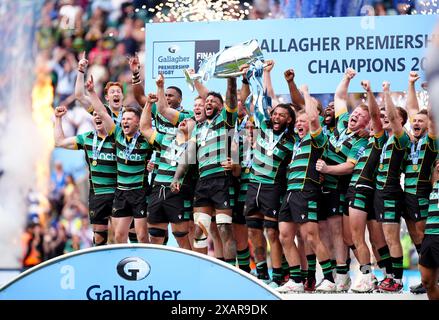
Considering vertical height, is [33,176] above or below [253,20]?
below

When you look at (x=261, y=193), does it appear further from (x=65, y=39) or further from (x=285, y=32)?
(x=65, y=39)

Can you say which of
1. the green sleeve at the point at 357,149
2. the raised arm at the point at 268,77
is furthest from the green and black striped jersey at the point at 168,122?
the green sleeve at the point at 357,149

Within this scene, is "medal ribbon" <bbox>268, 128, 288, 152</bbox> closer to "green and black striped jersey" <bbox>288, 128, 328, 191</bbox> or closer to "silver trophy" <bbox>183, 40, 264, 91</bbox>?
"green and black striped jersey" <bbox>288, 128, 328, 191</bbox>

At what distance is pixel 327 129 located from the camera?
6.86 meters

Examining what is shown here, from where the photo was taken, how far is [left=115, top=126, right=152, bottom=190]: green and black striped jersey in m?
6.93

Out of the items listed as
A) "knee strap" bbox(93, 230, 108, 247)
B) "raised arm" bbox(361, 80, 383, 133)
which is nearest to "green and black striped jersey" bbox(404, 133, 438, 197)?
"raised arm" bbox(361, 80, 383, 133)

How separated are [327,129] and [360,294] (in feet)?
4.71

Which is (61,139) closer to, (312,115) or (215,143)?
(215,143)

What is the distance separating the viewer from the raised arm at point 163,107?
22.2 feet

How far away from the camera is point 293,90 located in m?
6.91

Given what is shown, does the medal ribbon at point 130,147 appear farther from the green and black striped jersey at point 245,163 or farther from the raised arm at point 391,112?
the raised arm at point 391,112

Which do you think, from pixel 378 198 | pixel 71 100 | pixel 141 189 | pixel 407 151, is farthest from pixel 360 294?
pixel 71 100

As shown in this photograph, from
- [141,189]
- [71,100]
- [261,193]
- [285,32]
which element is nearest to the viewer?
[261,193]

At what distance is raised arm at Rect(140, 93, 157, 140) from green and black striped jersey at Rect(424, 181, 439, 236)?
230 cm
